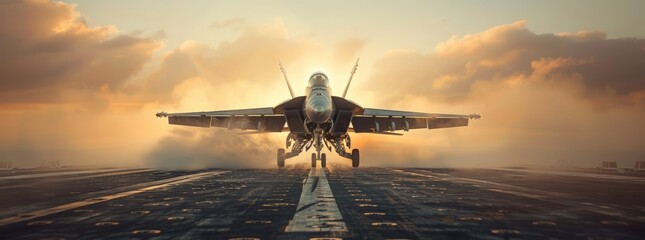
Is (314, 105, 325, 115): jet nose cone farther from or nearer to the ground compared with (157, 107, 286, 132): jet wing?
nearer to the ground

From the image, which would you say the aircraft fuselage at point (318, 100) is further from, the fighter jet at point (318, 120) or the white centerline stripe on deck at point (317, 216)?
the white centerline stripe on deck at point (317, 216)

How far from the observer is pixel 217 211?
14.9 meters

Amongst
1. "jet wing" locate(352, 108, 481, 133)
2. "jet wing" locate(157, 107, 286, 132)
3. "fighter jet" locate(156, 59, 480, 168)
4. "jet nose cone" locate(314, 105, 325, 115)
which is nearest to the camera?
"jet nose cone" locate(314, 105, 325, 115)

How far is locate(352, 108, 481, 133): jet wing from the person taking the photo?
144 ft

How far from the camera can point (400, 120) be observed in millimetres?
47938

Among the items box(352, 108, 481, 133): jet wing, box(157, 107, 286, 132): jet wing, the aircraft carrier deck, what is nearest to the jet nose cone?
box(352, 108, 481, 133): jet wing

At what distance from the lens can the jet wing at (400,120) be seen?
144 ft

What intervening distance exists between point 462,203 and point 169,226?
31.3 ft

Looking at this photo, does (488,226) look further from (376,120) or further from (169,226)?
(376,120)

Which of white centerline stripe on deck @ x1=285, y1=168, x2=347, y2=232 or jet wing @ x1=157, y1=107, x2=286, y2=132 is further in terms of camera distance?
jet wing @ x1=157, y1=107, x2=286, y2=132

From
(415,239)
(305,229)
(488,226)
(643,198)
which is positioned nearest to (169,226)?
(305,229)

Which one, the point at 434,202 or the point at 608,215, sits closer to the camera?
the point at 608,215

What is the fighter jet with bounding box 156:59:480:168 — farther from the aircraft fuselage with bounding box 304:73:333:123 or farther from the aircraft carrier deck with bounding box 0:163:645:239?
the aircraft carrier deck with bounding box 0:163:645:239

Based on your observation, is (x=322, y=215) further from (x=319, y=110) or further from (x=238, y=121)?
(x=238, y=121)
